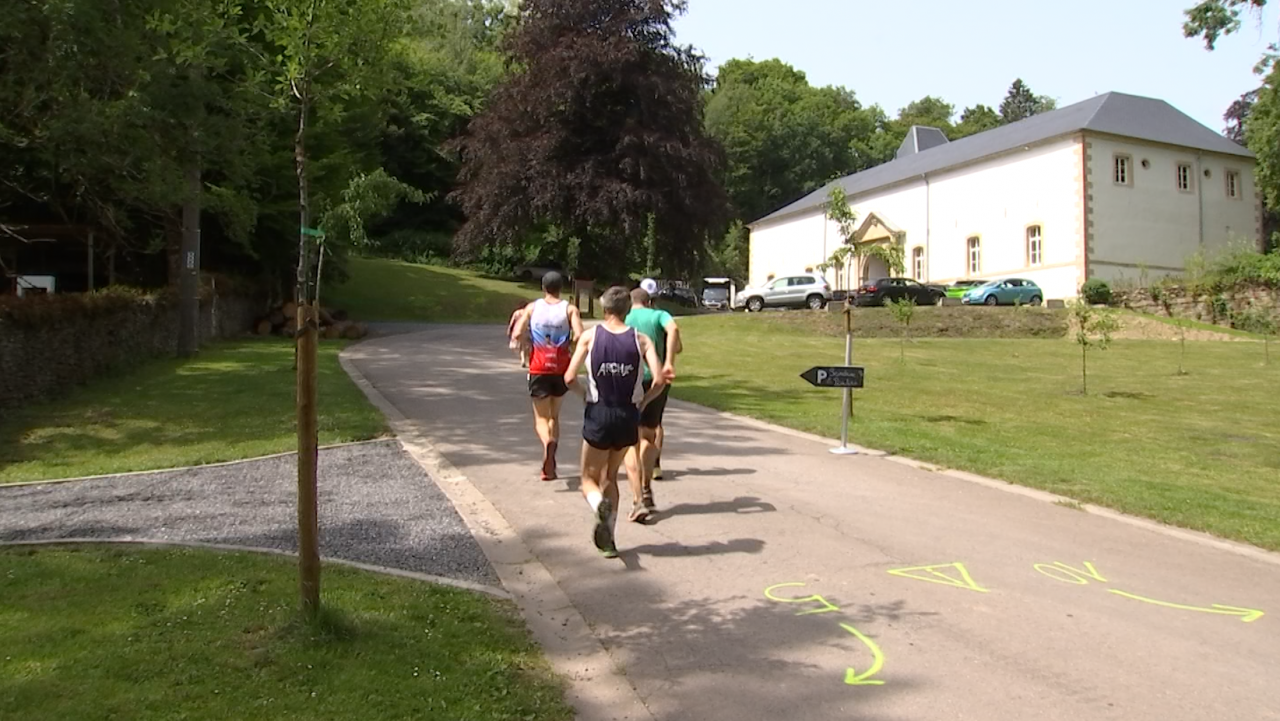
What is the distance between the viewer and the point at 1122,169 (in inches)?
1836

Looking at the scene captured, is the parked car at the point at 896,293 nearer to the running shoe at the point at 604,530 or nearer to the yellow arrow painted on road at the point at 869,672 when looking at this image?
the running shoe at the point at 604,530

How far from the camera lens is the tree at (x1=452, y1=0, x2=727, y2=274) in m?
39.7

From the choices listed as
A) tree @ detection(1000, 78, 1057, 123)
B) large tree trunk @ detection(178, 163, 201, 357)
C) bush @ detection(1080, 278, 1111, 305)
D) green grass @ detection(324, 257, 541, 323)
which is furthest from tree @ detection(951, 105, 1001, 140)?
large tree trunk @ detection(178, 163, 201, 357)

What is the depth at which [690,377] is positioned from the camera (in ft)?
64.0

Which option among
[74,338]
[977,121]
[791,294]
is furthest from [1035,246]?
[977,121]

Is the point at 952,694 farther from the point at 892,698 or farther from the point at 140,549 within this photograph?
the point at 140,549

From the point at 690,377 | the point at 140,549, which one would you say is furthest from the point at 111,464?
the point at 690,377

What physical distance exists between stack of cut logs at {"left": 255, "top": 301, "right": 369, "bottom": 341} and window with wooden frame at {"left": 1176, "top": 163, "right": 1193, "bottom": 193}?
40.2m

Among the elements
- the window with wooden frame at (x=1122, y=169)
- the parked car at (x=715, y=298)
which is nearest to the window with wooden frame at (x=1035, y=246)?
the window with wooden frame at (x=1122, y=169)

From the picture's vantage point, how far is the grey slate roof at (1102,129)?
1853 inches

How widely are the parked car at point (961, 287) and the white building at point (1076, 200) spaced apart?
9.11 ft

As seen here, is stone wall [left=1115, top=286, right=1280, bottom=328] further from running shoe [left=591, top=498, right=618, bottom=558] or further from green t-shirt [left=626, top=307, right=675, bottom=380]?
running shoe [left=591, top=498, right=618, bottom=558]

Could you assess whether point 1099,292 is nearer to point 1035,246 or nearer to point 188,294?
point 1035,246

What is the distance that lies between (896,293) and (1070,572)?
3666 centimetres
